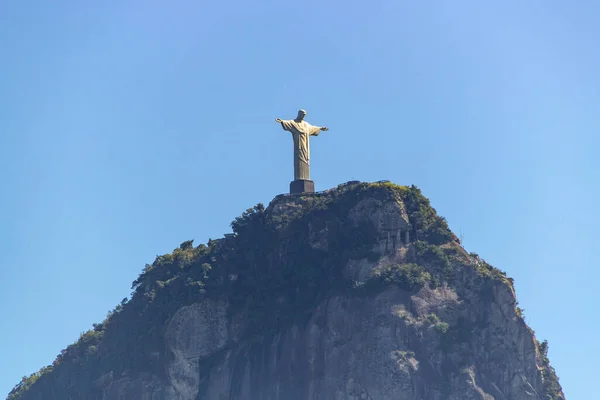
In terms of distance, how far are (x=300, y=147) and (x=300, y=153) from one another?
552 millimetres

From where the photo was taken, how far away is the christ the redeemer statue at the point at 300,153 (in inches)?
5615

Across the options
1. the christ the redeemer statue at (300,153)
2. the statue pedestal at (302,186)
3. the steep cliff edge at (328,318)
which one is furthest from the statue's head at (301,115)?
the steep cliff edge at (328,318)

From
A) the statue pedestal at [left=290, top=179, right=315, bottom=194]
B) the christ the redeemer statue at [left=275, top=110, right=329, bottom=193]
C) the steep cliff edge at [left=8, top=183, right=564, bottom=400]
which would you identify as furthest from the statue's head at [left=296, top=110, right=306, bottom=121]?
the steep cliff edge at [left=8, top=183, right=564, bottom=400]

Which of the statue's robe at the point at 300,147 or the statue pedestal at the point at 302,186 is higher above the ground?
the statue's robe at the point at 300,147

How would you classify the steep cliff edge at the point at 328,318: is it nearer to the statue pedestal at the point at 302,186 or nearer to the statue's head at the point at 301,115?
the statue pedestal at the point at 302,186

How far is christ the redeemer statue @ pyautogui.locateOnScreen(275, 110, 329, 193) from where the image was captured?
14262 centimetres

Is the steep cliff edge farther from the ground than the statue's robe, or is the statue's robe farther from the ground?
the statue's robe

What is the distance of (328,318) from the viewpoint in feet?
436

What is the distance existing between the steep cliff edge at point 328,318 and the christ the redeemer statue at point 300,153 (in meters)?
1.60

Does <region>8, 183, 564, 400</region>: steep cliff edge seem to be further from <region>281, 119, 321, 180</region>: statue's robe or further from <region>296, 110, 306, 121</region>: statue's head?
<region>296, 110, 306, 121</region>: statue's head

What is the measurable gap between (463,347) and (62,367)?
39849 mm

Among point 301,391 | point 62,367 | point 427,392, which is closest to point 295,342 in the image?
point 301,391

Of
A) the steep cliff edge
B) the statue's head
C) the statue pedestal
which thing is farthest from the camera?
the statue's head

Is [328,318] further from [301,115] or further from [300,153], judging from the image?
[301,115]
